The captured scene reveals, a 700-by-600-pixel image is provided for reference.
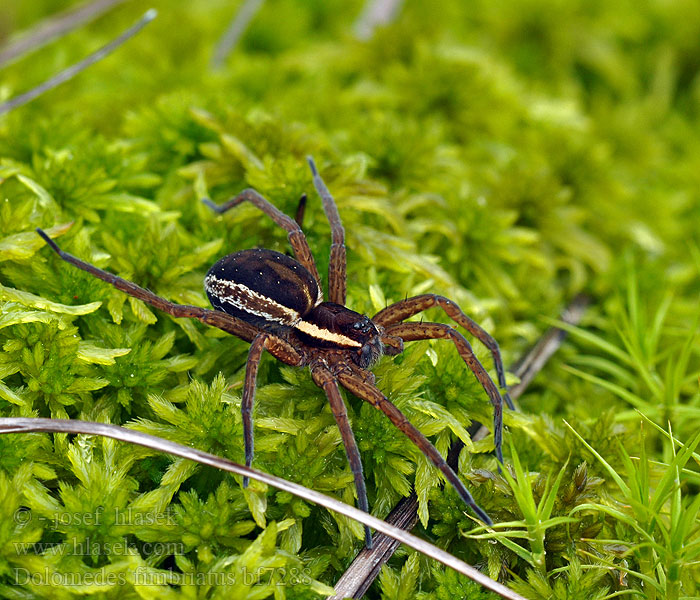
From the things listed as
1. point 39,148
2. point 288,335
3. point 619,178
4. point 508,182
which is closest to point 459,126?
point 508,182

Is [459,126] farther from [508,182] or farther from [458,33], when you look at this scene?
[458,33]

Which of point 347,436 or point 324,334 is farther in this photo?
point 324,334

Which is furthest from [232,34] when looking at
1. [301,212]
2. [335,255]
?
[335,255]

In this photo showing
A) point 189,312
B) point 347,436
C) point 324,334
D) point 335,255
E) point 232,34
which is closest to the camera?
point 347,436

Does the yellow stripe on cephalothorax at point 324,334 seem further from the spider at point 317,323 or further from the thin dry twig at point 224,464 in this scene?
the thin dry twig at point 224,464

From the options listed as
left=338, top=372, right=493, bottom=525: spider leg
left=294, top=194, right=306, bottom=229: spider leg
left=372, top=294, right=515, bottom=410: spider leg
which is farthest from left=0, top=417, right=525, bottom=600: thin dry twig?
left=294, top=194, right=306, bottom=229: spider leg

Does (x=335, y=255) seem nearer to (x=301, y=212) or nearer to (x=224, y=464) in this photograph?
(x=301, y=212)

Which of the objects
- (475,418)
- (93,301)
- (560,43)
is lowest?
(475,418)
